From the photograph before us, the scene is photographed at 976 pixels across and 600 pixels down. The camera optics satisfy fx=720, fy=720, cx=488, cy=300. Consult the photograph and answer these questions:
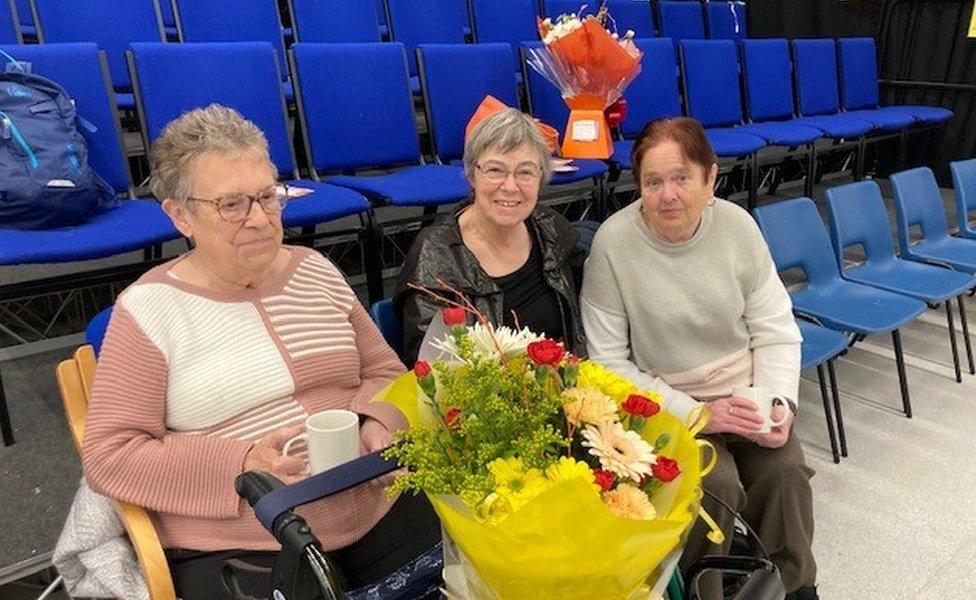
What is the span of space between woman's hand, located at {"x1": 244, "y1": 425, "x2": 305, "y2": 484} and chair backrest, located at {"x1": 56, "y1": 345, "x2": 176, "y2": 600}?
0.18 m

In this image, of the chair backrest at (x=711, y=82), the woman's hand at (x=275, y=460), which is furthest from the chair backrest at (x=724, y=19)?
the woman's hand at (x=275, y=460)

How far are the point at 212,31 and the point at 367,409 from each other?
8.47 feet

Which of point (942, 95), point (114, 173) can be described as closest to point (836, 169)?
point (942, 95)

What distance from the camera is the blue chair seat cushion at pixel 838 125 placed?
4.59 metres

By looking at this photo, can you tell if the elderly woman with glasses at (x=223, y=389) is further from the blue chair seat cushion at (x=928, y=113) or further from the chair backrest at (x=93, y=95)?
the blue chair seat cushion at (x=928, y=113)

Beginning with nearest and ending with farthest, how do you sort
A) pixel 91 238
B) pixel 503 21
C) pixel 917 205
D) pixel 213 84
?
pixel 91 238 < pixel 213 84 < pixel 917 205 < pixel 503 21

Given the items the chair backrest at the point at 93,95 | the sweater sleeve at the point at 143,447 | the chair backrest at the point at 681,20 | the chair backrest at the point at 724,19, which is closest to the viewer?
the sweater sleeve at the point at 143,447

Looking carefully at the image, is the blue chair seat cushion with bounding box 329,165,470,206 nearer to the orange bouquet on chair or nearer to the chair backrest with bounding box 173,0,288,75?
the orange bouquet on chair

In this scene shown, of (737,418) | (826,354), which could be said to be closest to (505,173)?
(737,418)

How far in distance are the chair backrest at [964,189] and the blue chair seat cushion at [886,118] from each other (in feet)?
4.81

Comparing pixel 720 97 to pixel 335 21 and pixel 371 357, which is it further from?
pixel 371 357

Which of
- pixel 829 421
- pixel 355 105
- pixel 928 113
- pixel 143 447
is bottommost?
pixel 829 421

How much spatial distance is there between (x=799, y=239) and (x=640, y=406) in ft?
6.99

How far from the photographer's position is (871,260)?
3.13 metres
